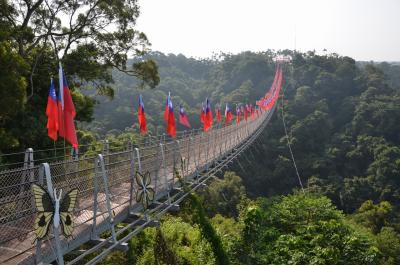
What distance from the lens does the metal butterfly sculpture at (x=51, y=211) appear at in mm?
3052

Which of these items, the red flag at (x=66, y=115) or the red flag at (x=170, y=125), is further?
the red flag at (x=170, y=125)

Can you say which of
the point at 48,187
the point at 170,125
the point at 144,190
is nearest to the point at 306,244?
the point at 170,125

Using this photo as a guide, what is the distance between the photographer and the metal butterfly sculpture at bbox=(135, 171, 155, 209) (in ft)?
15.8

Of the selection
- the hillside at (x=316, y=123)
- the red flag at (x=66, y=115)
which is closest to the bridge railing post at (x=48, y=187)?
the red flag at (x=66, y=115)

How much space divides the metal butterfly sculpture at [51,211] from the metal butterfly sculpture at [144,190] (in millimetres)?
1341

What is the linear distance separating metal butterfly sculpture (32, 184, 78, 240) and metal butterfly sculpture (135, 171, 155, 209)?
134 cm

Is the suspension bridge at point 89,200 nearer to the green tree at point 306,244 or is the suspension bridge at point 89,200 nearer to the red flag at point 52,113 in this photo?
the red flag at point 52,113

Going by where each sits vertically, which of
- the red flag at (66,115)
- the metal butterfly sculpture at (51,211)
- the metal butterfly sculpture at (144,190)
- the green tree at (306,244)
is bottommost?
the green tree at (306,244)

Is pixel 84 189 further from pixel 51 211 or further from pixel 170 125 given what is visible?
pixel 170 125

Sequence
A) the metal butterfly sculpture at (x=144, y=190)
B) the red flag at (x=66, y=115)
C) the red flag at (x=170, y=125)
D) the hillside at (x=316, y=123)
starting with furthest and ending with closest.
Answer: the hillside at (x=316, y=123) < the red flag at (x=170, y=125) < the red flag at (x=66, y=115) < the metal butterfly sculpture at (x=144, y=190)

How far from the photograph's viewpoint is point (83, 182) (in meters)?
3.87

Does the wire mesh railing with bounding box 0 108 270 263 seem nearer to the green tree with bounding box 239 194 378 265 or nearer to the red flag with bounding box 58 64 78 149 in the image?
the red flag with bounding box 58 64 78 149

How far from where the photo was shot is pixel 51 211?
3.19m

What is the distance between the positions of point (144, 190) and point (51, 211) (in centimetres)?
185
